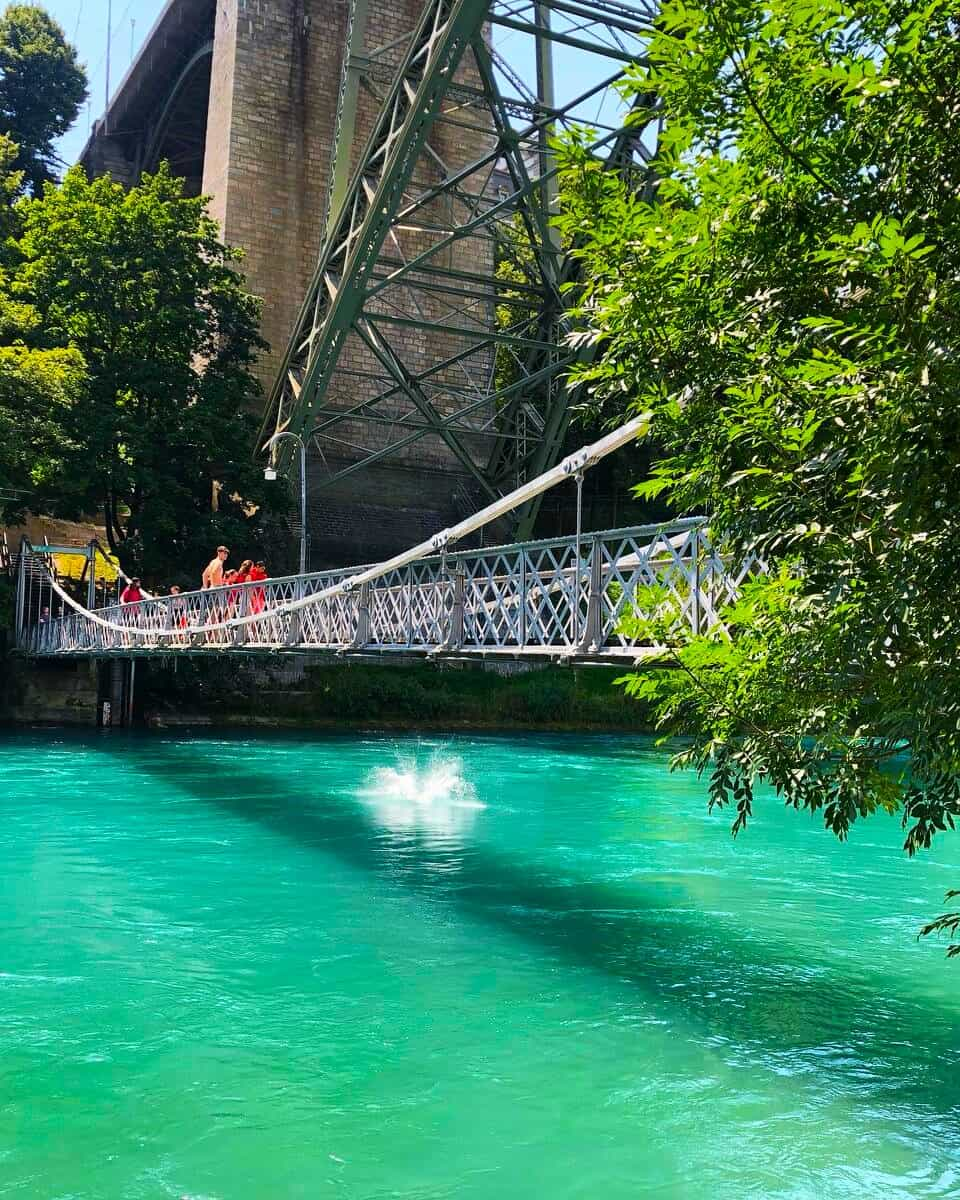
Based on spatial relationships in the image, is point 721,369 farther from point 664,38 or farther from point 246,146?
point 246,146

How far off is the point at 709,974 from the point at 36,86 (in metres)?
44.4

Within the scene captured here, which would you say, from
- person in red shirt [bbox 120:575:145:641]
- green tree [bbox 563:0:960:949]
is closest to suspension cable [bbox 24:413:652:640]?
green tree [bbox 563:0:960:949]

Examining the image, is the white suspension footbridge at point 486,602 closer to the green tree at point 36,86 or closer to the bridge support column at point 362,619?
the bridge support column at point 362,619

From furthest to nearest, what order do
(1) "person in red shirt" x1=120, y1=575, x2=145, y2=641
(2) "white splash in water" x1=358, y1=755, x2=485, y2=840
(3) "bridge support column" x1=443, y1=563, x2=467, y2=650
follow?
(1) "person in red shirt" x1=120, y1=575, x2=145, y2=641 → (2) "white splash in water" x1=358, y1=755, x2=485, y2=840 → (3) "bridge support column" x1=443, y1=563, x2=467, y2=650

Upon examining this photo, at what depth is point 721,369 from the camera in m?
4.87

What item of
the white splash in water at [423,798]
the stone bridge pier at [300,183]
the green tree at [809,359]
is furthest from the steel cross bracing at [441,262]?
the green tree at [809,359]

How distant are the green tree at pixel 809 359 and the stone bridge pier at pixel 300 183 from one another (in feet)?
89.1

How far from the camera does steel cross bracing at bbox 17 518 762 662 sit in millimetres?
7367

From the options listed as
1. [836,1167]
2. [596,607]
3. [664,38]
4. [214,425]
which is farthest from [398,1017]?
[214,425]

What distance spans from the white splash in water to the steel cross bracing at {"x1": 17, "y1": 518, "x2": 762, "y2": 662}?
2.27m

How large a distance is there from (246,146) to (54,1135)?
31382 mm

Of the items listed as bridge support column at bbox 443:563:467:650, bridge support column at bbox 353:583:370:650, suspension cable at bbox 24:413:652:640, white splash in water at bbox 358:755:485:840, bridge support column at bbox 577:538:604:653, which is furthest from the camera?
white splash in water at bbox 358:755:485:840

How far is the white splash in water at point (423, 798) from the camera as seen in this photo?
1455 centimetres

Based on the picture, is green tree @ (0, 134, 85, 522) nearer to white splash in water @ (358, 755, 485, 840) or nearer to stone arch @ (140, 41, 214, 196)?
white splash in water @ (358, 755, 485, 840)
